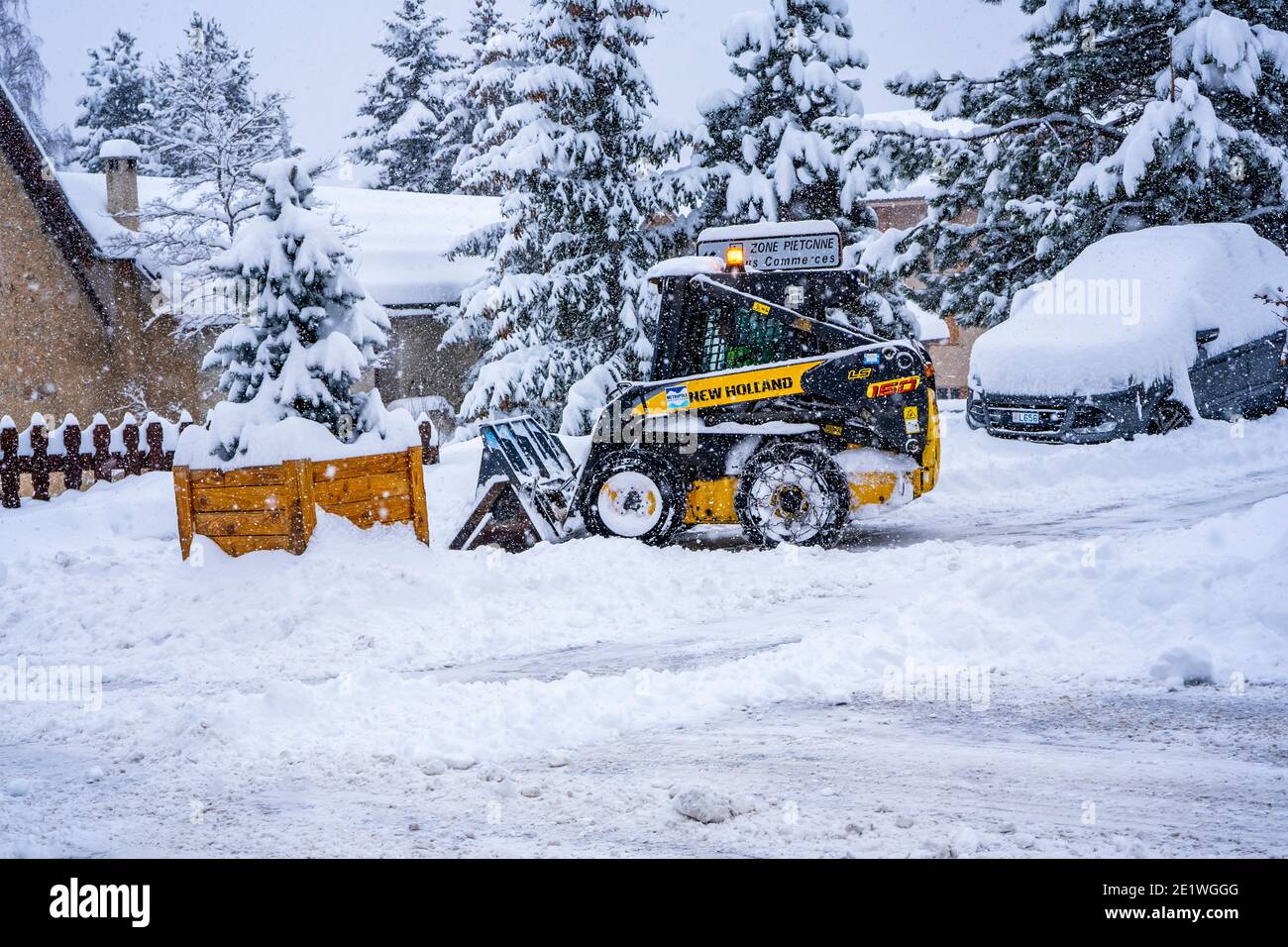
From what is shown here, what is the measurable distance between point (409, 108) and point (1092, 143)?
22.8 metres

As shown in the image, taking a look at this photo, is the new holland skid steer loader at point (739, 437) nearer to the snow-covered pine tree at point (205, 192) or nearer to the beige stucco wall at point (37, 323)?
the snow-covered pine tree at point (205, 192)

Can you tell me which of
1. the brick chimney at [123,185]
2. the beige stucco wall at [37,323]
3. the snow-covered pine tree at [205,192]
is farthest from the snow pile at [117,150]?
the beige stucco wall at [37,323]

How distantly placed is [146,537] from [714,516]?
547 centimetres

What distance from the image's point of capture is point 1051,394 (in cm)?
1152

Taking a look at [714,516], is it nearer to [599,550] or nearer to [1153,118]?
[599,550]

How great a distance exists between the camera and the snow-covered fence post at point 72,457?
1328 cm

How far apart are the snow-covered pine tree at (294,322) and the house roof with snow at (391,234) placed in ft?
34.6

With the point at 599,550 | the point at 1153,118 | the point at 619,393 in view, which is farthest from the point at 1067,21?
the point at 599,550

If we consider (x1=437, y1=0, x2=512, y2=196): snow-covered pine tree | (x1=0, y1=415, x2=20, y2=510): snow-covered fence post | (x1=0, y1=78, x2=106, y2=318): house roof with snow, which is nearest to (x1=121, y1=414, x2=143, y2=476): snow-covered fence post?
(x1=0, y1=415, x2=20, y2=510): snow-covered fence post

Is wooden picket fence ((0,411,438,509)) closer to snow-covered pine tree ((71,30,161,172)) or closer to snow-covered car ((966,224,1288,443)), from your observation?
snow-covered car ((966,224,1288,443))

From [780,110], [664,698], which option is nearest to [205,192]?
[780,110]

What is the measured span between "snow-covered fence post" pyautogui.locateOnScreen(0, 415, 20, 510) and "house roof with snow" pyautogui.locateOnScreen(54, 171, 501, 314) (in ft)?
25.7

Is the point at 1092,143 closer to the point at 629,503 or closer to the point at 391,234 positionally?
the point at 629,503

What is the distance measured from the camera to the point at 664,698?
506 centimetres
